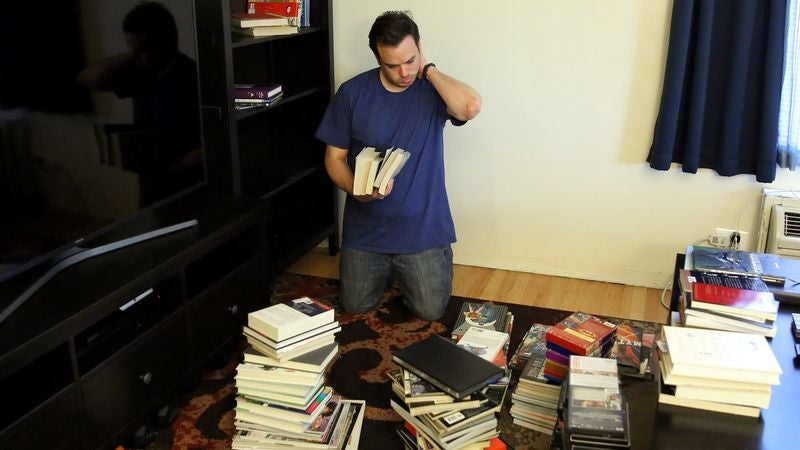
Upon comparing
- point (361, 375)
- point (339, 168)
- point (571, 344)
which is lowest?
point (361, 375)

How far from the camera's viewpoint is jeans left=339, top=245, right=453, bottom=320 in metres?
3.13

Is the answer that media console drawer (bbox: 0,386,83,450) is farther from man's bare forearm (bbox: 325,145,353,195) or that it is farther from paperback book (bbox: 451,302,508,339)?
man's bare forearm (bbox: 325,145,353,195)

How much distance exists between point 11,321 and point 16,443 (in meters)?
0.29

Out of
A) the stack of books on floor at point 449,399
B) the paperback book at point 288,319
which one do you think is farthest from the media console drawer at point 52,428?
the stack of books on floor at point 449,399

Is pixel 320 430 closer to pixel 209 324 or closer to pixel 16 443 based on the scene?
pixel 209 324

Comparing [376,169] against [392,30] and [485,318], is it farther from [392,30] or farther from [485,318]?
[485,318]

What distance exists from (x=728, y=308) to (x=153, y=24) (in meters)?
1.88

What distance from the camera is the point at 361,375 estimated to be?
2.71 m

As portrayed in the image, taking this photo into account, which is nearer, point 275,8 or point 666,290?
point 275,8

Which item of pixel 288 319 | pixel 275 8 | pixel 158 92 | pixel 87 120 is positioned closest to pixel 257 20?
pixel 275 8

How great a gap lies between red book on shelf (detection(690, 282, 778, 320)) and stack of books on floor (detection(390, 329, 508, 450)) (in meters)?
0.58

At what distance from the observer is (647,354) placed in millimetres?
→ 2365

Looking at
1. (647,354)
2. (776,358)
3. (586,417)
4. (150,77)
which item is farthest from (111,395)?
(776,358)

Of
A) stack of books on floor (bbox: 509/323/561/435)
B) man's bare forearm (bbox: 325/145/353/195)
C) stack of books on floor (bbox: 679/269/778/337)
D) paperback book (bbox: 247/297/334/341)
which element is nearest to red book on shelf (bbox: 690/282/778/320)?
stack of books on floor (bbox: 679/269/778/337)
